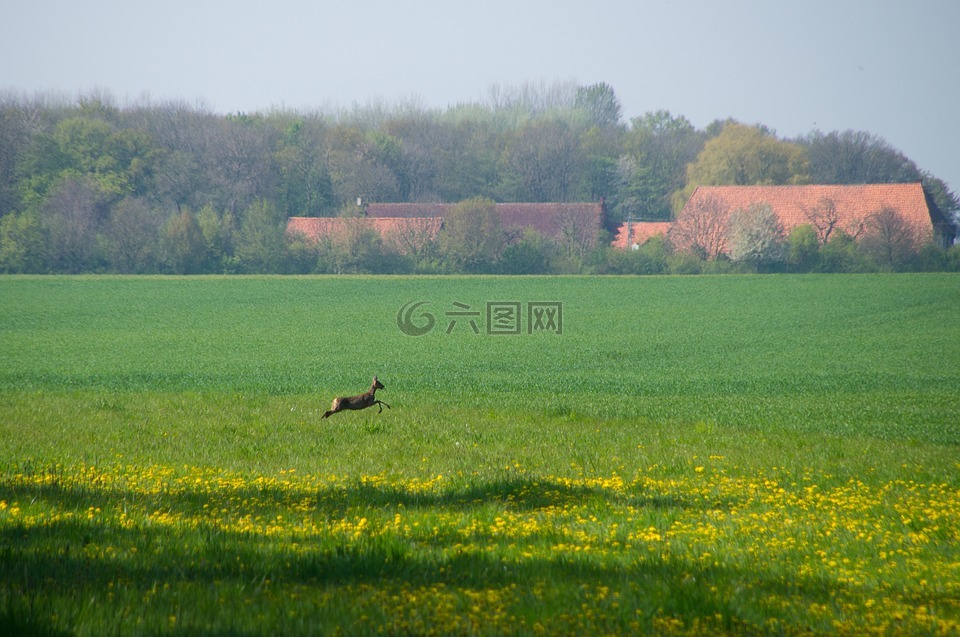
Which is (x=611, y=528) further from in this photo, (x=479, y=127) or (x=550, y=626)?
(x=479, y=127)

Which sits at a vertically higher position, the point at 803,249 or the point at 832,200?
the point at 832,200

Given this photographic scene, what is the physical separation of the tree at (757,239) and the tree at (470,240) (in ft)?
69.9

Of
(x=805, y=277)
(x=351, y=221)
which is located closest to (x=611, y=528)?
(x=805, y=277)

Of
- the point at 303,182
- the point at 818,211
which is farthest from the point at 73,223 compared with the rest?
the point at 818,211

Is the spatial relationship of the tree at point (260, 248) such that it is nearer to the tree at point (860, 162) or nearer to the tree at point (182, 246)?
the tree at point (182, 246)

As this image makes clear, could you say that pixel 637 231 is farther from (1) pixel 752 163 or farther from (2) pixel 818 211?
(2) pixel 818 211

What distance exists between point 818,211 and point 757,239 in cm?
1067

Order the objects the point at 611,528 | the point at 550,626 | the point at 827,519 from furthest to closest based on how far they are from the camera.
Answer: the point at 827,519 < the point at 611,528 < the point at 550,626

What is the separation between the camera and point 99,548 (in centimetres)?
669

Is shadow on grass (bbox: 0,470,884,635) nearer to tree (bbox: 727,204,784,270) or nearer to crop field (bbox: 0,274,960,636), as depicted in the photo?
crop field (bbox: 0,274,960,636)

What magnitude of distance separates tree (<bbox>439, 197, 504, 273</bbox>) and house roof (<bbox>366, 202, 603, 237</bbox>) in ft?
13.1

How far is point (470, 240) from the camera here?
255 ft

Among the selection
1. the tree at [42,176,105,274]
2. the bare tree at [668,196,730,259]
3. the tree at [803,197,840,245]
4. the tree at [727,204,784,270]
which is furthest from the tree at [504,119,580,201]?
the tree at [42,176,105,274]

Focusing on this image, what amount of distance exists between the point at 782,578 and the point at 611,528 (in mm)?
1877
